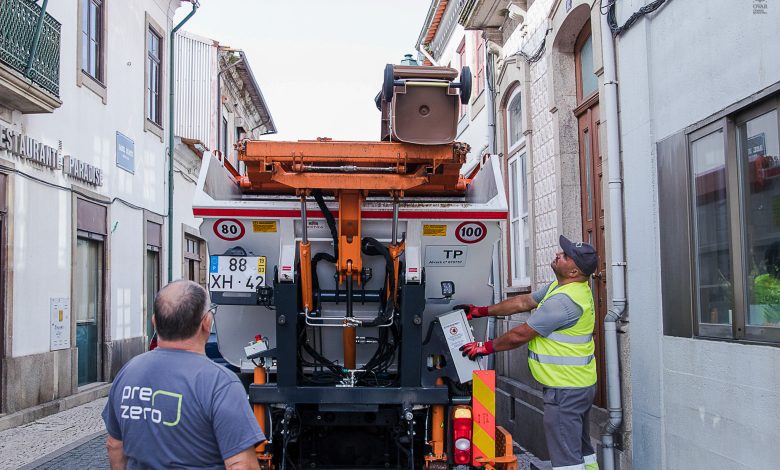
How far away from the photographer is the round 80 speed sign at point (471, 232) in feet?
19.3

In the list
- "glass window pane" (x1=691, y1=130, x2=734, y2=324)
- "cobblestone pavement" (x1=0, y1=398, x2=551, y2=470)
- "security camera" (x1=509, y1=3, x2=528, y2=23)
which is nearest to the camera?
"glass window pane" (x1=691, y1=130, x2=734, y2=324)

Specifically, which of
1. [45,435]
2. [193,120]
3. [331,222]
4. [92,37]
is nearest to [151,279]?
[193,120]

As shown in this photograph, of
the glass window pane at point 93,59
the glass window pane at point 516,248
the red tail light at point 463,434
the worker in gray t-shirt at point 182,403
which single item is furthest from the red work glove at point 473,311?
the glass window pane at point 93,59

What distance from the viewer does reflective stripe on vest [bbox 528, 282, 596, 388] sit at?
17.5ft

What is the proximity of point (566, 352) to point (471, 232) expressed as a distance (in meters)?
1.06

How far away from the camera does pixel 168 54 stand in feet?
58.4

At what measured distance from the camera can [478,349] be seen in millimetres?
5566

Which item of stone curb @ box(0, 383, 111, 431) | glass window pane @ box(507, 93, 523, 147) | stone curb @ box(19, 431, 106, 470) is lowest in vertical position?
stone curb @ box(19, 431, 106, 470)

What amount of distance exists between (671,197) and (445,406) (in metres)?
1.93

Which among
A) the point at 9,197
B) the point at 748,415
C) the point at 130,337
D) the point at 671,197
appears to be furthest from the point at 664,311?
the point at 130,337

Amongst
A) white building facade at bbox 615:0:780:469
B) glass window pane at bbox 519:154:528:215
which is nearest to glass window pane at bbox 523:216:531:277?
glass window pane at bbox 519:154:528:215

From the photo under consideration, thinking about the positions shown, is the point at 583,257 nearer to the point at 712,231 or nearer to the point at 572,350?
the point at 572,350

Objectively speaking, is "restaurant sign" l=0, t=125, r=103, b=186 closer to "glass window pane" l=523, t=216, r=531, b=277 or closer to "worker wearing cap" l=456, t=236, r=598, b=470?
"glass window pane" l=523, t=216, r=531, b=277

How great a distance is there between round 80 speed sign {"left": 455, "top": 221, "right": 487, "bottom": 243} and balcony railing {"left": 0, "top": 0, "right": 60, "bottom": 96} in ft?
19.7
